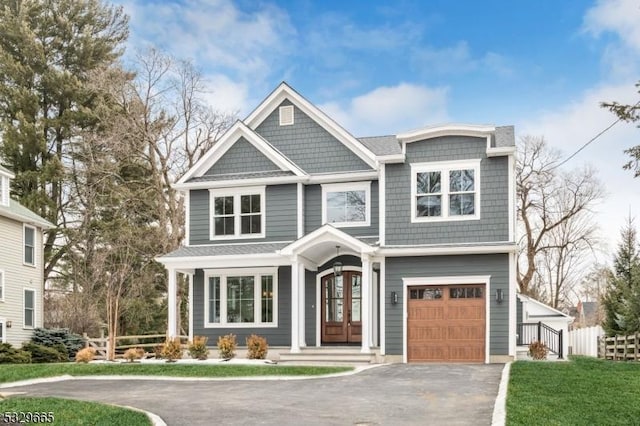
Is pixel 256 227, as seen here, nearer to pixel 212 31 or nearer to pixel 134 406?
pixel 212 31

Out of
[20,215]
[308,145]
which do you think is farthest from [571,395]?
[20,215]

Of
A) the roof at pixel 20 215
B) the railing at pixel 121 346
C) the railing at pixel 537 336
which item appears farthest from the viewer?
the roof at pixel 20 215

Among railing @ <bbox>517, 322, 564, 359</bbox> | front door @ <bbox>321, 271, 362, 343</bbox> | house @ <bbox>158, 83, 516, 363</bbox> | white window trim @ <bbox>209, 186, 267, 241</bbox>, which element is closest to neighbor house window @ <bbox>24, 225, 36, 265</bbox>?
house @ <bbox>158, 83, 516, 363</bbox>

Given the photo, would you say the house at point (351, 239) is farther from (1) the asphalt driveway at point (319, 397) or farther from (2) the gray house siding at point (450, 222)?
(1) the asphalt driveway at point (319, 397)

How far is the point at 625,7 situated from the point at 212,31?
11610 millimetres

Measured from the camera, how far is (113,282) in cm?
3269

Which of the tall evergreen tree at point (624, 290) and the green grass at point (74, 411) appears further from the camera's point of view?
the tall evergreen tree at point (624, 290)

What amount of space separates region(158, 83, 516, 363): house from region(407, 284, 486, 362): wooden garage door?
0.10 feet

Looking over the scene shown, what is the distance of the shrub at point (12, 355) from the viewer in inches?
998

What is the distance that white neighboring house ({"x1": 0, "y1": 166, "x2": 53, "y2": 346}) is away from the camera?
93.2 ft

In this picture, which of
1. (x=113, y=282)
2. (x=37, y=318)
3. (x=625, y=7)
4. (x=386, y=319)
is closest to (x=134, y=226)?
(x=113, y=282)

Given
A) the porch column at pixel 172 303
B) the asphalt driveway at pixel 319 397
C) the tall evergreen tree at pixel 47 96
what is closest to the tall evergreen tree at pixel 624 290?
the asphalt driveway at pixel 319 397

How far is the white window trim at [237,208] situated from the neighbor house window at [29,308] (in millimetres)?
11087

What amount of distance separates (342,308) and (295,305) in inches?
82.0
